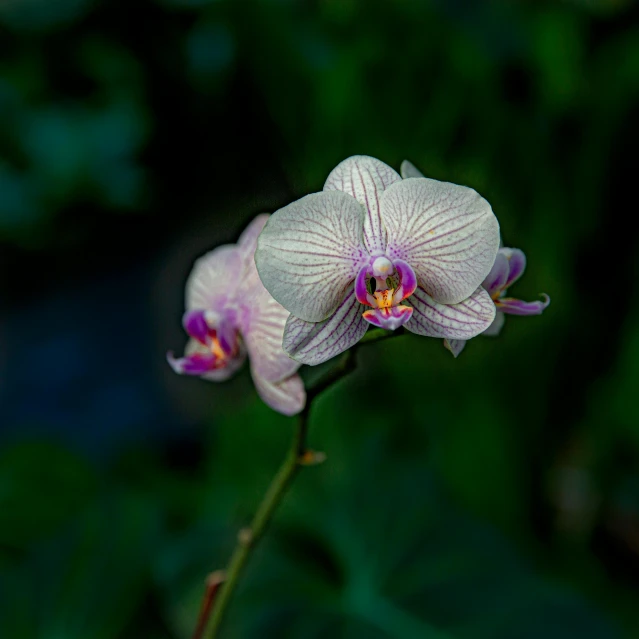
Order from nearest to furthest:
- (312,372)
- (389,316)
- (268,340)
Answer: (389,316) < (268,340) < (312,372)

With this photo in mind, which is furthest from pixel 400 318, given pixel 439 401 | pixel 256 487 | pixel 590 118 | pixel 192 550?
pixel 590 118

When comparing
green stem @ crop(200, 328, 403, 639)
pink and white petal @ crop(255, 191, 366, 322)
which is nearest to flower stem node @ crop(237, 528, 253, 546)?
green stem @ crop(200, 328, 403, 639)

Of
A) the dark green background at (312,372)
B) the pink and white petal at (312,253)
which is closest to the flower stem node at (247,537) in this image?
the pink and white petal at (312,253)

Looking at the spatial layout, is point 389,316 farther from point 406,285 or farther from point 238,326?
point 238,326

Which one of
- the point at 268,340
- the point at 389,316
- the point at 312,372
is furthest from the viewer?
the point at 312,372

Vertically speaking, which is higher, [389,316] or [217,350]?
[389,316]

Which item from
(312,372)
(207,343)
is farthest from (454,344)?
(312,372)

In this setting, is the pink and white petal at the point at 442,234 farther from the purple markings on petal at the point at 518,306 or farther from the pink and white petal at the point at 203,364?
the pink and white petal at the point at 203,364

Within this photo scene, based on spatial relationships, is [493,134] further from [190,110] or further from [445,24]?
[190,110]
